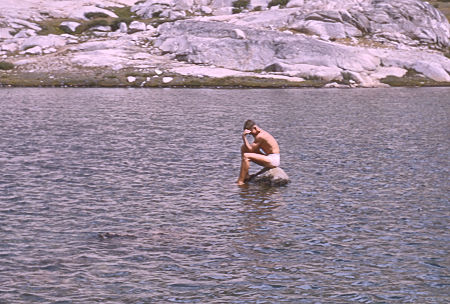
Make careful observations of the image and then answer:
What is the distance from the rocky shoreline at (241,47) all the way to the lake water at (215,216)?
4731 cm

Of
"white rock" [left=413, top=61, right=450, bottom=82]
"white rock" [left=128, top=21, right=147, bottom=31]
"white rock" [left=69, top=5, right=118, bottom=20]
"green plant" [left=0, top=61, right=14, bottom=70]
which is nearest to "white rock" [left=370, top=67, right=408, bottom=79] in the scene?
"white rock" [left=413, top=61, right=450, bottom=82]

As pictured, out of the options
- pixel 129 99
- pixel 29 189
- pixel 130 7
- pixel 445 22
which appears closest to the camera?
pixel 29 189

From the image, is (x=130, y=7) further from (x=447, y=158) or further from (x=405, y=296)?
(x=405, y=296)

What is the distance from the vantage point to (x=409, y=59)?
101m

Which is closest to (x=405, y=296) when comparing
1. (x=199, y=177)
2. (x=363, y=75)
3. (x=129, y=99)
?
(x=199, y=177)

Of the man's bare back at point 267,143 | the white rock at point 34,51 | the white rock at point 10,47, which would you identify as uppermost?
the white rock at point 10,47

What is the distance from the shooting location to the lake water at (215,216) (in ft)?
47.4

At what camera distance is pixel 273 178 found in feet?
83.9

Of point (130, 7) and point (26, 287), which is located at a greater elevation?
point (130, 7)

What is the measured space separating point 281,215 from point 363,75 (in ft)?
254

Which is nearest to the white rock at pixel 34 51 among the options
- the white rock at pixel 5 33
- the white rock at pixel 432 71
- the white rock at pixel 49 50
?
the white rock at pixel 49 50

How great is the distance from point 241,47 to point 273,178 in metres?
74.6

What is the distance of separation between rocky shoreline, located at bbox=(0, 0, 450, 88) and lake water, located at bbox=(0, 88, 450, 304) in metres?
47.3

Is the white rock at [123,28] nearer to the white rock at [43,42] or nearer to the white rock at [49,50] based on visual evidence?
the white rock at [43,42]
